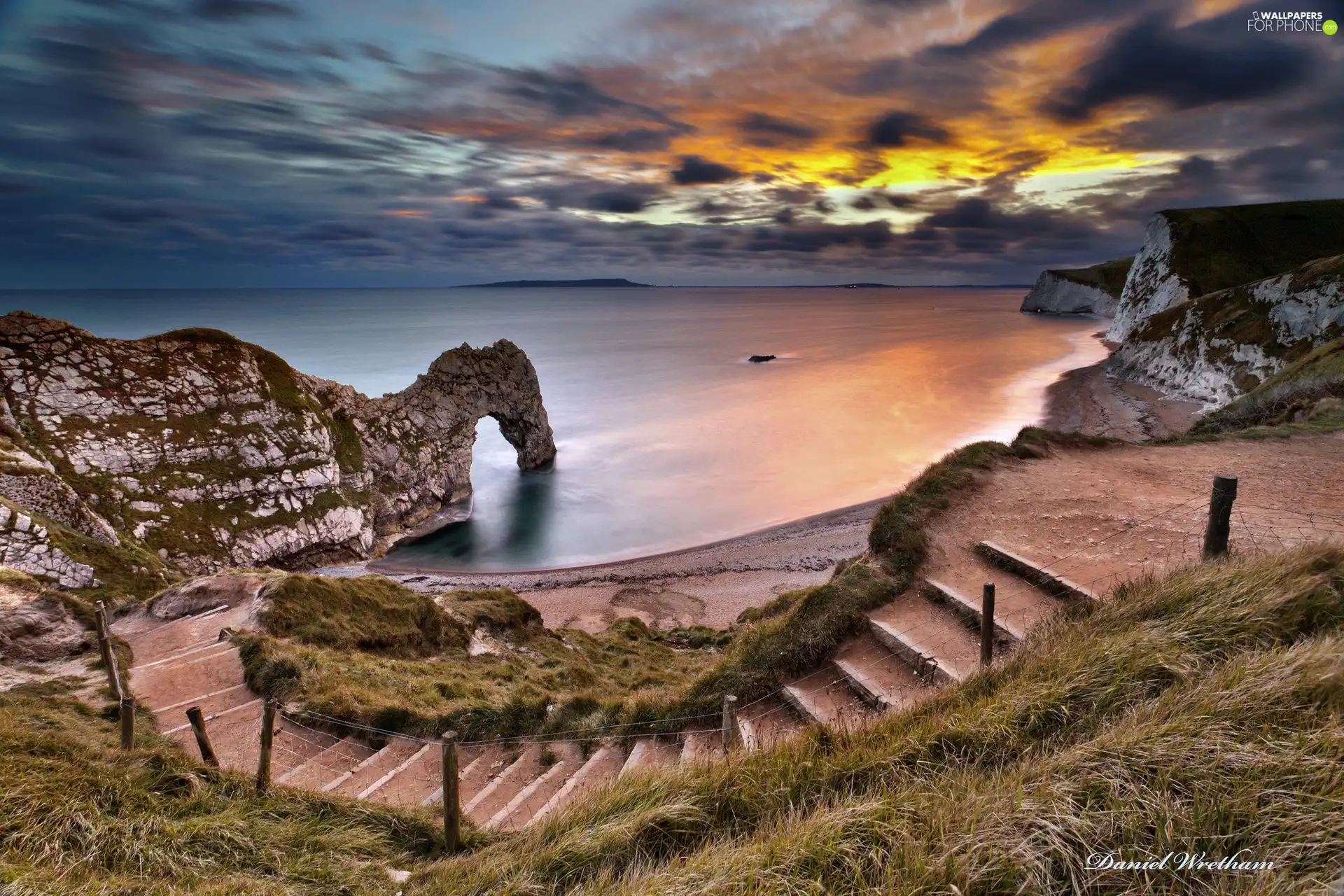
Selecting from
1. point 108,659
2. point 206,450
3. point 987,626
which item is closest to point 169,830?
point 108,659

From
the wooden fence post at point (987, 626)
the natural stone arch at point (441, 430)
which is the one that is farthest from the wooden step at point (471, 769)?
the natural stone arch at point (441, 430)

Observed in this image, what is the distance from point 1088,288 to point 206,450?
214 metres

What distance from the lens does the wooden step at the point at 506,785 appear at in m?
7.67

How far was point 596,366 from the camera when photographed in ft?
332

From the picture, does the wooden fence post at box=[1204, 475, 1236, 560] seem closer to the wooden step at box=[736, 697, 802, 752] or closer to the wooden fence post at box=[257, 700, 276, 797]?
the wooden step at box=[736, 697, 802, 752]

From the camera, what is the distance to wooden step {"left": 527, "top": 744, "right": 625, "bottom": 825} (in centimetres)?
731

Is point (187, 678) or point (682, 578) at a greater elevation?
point (187, 678)

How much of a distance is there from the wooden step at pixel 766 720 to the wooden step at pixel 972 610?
298 centimetres

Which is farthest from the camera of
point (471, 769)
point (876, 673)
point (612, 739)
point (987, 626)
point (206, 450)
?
point (206, 450)

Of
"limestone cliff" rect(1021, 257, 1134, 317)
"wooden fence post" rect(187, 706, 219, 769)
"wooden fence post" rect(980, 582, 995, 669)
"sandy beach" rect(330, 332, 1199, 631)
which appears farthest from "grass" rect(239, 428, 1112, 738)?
"limestone cliff" rect(1021, 257, 1134, 317)

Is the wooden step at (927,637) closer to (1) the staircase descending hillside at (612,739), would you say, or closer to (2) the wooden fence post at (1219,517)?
(1) the staircase descending hillside at (612,739)

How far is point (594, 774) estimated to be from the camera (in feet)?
27.0

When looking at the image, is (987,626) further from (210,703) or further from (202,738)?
(210,703)

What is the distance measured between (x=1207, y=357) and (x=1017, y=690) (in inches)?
2763
